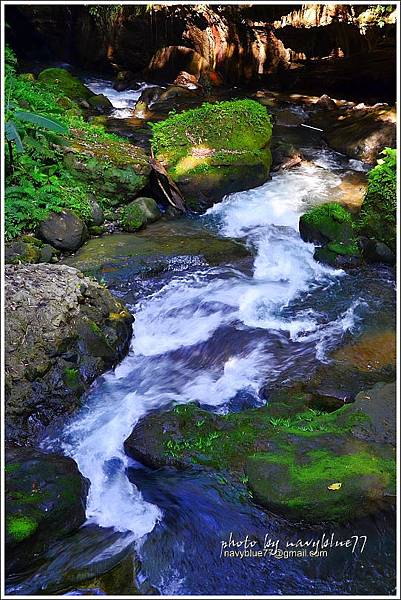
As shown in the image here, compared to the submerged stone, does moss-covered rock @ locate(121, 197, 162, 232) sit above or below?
above

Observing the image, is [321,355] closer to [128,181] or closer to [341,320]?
[341,320]

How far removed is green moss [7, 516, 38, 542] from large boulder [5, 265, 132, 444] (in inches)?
47.4

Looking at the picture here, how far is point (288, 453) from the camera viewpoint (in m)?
4.26

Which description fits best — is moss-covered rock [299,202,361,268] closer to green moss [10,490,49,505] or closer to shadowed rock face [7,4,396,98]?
green moss [10,490,49,505]

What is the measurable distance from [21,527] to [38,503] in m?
0.25

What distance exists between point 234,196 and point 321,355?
16.8ft

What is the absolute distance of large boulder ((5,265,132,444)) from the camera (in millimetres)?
5301

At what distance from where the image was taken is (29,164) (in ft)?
29.3

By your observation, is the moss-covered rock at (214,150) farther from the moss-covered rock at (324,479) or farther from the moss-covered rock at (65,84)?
the moss-covered rock at (324,479)

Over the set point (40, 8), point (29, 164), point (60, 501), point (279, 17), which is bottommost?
point (60, 501)

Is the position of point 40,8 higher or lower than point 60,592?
higher

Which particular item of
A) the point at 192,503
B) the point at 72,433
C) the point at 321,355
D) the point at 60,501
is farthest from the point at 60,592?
the point at 321,355

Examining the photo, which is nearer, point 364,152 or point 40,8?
point 364,152

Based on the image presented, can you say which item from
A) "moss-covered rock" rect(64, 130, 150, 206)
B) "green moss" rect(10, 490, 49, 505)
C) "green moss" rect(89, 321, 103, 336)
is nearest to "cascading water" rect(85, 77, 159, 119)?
"moss-covered rock" rect(64, 130, 150, 206)
